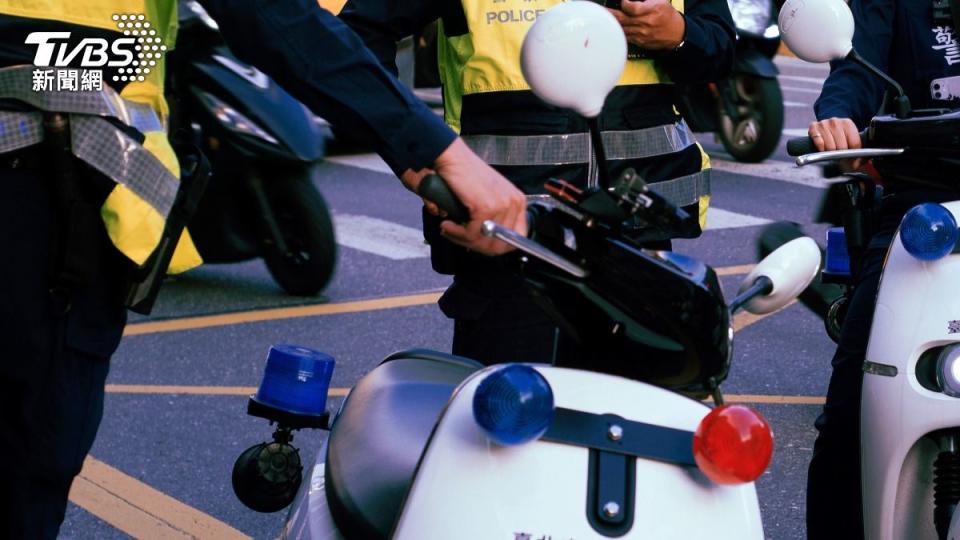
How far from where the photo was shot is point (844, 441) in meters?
3.20

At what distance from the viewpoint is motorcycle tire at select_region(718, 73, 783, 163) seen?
10.5 m

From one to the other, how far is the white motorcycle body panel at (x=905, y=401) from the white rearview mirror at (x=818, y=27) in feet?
1.41

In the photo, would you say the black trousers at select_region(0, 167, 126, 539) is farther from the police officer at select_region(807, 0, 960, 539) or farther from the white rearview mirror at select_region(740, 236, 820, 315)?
the police officer at select_region(807, 0, 960, 539)

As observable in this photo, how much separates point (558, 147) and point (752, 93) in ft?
25.4

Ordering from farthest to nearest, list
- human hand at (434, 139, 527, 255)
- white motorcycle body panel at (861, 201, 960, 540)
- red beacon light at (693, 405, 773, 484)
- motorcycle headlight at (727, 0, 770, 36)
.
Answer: motorcycle headlight at (727, 0, 770, 36)
white motorcycle body panel at (861, 201, 960, 540)
human hand at (434, 139, 527, 255)
red beacon light at (693, 405, 773, 484)

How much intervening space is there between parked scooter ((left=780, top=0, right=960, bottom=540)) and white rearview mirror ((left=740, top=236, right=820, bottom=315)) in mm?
752

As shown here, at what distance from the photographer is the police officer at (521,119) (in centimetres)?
307

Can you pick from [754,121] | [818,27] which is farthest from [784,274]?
[754,121]

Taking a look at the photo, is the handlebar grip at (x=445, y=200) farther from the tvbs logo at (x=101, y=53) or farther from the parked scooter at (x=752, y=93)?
the parked scooter at (x=752, y=93)

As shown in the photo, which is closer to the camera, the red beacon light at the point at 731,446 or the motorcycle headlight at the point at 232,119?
the red beacon light at the point at 731,446

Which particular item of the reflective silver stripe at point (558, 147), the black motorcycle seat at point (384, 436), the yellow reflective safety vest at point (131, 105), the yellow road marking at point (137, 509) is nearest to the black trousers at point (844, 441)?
the reflective silver stripe at point (558, 147)

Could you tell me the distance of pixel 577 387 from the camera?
197 cm

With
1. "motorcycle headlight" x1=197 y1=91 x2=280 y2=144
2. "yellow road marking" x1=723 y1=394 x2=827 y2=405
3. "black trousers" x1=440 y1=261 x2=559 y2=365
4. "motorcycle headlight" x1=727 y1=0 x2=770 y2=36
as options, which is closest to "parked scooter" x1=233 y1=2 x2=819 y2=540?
"black trousers" x1=440 y1=261 x2=559 y2=365

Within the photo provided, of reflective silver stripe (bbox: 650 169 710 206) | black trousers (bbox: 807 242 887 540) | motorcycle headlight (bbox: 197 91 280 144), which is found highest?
reflective silver stripe (bbox: 650 169 710 206)
